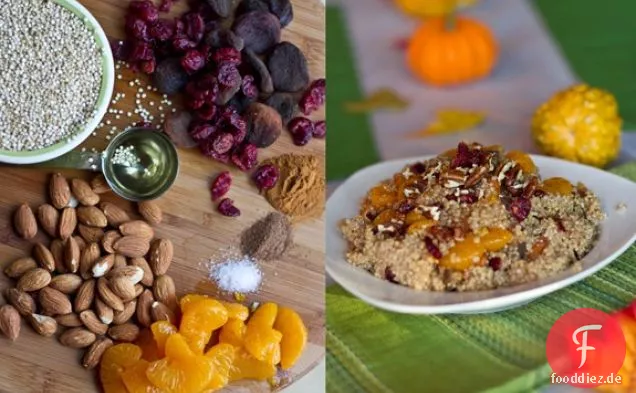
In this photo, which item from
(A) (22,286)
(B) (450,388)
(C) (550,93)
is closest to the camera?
(B) (450,388)

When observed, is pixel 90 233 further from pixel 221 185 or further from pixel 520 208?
pixel 520 208

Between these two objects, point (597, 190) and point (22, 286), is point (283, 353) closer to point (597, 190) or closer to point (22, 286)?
point (22, 286)

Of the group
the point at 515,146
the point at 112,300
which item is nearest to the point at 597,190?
the point at 515,146

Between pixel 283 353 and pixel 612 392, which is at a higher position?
pixel 612 392

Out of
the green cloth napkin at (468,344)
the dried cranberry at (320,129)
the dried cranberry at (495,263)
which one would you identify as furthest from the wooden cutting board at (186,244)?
the dried cranberry at (495,263)

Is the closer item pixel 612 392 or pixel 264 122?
pixel 612 392

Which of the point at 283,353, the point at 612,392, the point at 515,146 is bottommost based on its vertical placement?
the point at 283,353

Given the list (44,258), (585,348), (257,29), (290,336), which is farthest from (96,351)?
(585,348)
